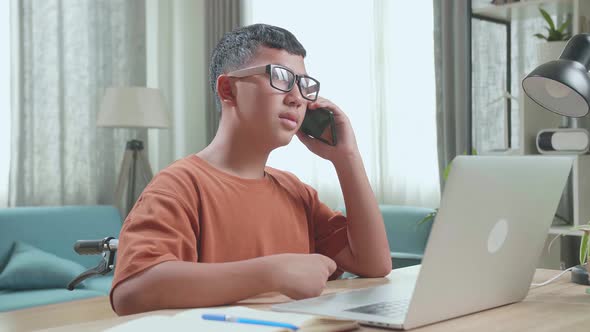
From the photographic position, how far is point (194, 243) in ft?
4.10

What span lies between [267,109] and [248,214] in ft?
0.68

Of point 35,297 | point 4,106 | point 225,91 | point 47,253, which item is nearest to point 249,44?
point 225,91

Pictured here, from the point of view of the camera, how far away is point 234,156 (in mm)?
1407

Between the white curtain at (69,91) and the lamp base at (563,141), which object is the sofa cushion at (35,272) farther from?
the lamp base at (563,141)

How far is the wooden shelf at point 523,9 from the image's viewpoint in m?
2.89

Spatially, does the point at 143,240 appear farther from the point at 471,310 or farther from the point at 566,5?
the point at 566,5

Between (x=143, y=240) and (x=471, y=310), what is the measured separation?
50 centimetres

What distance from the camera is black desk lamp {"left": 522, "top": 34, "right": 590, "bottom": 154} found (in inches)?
45.0

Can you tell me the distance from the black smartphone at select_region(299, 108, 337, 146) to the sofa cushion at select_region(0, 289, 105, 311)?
1.94m

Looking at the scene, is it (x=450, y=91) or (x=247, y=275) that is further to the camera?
(x=450, y=91)

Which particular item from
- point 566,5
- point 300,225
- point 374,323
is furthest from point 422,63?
point 374,323

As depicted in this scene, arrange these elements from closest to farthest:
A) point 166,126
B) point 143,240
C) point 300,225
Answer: point 143,240, point 300,225, point 166,126

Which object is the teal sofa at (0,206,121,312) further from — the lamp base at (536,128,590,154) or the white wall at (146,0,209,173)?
the lamp base at (536,128,590,154)

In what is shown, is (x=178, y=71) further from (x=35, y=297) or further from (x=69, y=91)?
(x=35, y=297)
